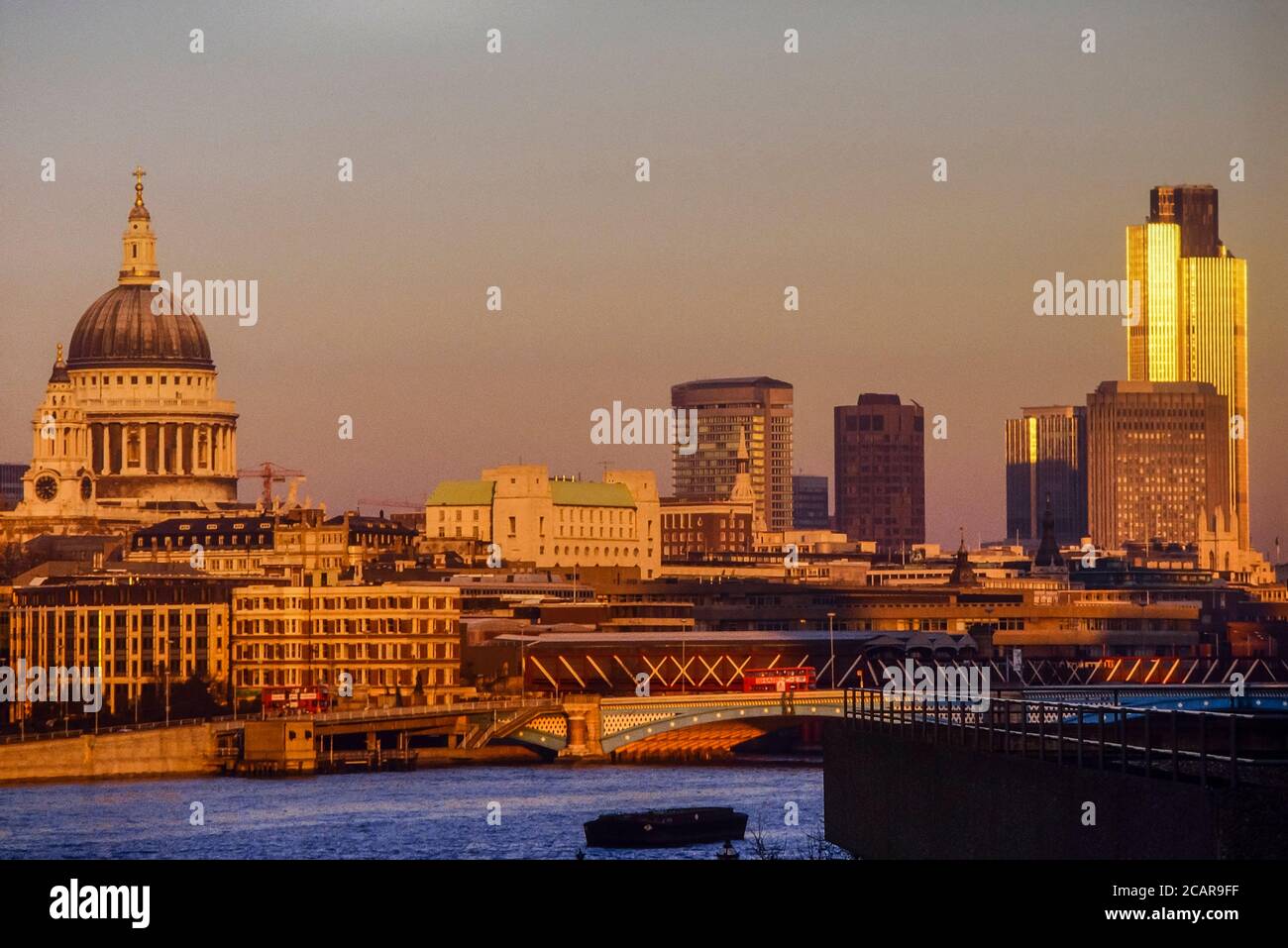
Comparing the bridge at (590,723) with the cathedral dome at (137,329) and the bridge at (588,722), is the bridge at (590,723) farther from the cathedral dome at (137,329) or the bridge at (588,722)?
the cathedral dome at (137,329)

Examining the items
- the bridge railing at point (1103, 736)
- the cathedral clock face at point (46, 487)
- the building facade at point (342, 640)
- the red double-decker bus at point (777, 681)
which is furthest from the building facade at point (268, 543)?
the bridge railing at point (1103, 736)

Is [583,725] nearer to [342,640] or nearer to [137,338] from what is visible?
[342,640]


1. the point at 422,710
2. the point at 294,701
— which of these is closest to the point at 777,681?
the point at 422,710

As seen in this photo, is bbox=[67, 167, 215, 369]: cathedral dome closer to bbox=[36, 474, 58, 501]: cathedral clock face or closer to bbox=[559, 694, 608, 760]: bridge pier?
bbox=[36, 474, 58, 501]: cathedral clock face
